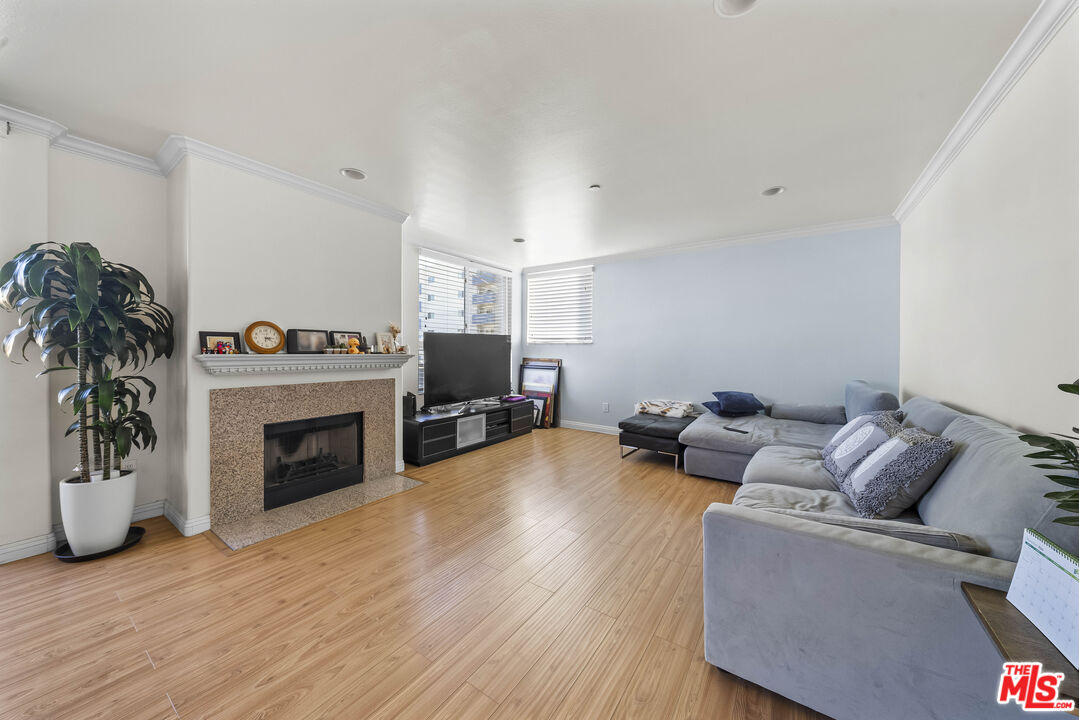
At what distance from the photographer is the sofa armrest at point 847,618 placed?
1030 millimetres

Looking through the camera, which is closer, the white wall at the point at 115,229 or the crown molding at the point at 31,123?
the crown molding at the point at 31,123

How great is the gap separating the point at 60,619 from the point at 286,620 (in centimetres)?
101

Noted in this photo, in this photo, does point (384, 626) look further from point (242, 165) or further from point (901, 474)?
point (242, 165)

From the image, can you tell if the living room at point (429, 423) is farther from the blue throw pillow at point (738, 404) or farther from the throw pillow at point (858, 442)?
the blue throw pillow at point (738, 404)

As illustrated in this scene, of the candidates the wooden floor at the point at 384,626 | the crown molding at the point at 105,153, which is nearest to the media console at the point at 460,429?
the wooden floor at the point at 384,626

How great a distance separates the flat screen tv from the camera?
414 cm

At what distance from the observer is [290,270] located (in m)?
2.86

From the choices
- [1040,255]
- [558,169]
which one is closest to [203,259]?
[558,169]

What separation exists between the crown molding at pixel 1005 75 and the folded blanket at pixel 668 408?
2.79 meters

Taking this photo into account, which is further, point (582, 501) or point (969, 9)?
point (582, 501)

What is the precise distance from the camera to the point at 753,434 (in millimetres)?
3354

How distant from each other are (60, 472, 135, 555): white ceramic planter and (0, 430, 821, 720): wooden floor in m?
0.11

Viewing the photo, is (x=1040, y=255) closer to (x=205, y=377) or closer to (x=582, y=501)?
(x=582, y=501)

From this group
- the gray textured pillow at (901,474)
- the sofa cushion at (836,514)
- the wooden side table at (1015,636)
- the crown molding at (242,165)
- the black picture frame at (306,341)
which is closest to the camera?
the wooden side table at (1015,636)
